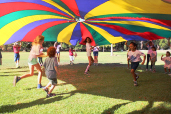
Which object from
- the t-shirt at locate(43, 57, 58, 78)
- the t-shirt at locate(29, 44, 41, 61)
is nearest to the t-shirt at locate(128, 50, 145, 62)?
the t-shirt at locate(43, 57, 58, 78)

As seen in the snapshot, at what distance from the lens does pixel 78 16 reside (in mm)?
5809

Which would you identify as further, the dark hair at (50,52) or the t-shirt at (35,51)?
the t-shirt at (35,51)

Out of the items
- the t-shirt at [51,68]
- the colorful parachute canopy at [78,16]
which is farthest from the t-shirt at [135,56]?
the t-shirt at [51,68]

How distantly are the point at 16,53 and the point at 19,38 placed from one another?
3.31 metres

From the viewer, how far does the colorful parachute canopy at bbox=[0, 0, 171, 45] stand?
4062 millimetres

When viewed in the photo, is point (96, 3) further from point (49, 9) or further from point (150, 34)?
point (150, 34)

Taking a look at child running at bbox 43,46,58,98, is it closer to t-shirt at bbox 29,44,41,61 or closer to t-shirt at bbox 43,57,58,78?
t-shirt at bbox 43,57,58,78

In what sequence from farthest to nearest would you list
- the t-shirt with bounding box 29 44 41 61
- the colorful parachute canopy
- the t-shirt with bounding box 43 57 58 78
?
the t-shirt with bounding box 29 44 41 61, the colorful parachute canopy, the t-shirt with bounding box 43 57 58 78

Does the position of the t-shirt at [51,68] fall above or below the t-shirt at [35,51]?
below

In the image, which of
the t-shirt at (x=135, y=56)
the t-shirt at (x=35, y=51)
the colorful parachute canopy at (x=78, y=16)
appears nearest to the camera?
the colorful parachute canopy at (x=78, y=16)

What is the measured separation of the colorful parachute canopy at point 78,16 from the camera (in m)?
4.06

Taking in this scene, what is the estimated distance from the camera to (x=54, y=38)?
884cm

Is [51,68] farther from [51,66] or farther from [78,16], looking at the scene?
[78,16]

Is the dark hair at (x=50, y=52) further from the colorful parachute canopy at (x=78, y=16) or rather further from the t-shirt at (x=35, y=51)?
the colorful parachute canopy at (x=78, y=16)
